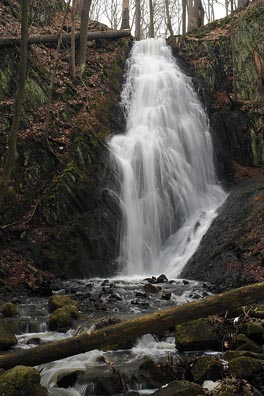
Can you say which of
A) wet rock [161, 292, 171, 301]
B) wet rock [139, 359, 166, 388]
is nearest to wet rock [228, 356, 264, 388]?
wet rock [139, 359, 166, 388]

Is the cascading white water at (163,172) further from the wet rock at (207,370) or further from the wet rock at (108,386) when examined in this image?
the wet rock at (108,386)

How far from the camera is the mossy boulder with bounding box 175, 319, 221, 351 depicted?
6141mm

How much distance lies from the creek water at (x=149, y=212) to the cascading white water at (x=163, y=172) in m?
0.04

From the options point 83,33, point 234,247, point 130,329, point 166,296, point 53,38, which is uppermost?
point 83,33

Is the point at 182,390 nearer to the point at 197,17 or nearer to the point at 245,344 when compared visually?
the point at 245,344

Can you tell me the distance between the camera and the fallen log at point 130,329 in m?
4.37

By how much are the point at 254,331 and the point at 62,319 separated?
333cm

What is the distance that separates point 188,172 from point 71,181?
513 centimetres

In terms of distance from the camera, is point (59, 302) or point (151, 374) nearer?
point (151, 374)

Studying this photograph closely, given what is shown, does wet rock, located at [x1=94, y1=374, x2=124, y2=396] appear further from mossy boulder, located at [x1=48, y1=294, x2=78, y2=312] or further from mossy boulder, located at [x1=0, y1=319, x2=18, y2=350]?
mossy boulder, located at [x1=48, y1=294, x2=78, y2=312]

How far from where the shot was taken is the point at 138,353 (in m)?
6.29

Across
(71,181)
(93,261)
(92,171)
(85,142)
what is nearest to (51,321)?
(93,261)

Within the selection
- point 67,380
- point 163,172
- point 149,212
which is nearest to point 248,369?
point 67,380

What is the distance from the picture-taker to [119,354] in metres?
6.25
